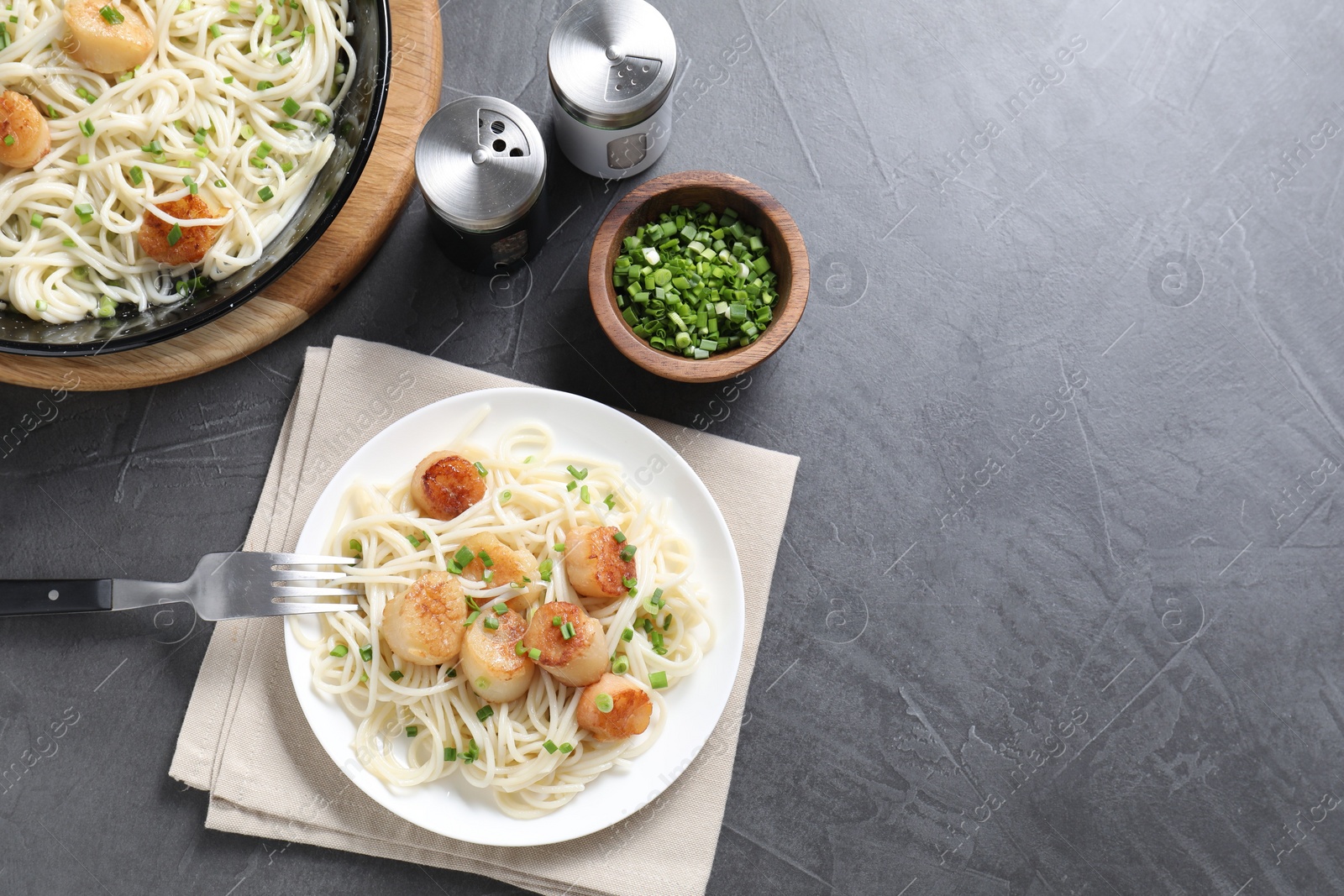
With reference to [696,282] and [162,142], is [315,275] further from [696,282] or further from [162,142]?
[696,282]

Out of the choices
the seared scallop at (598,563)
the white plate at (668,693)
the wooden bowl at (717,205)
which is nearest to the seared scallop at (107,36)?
the white plate at (668,693)

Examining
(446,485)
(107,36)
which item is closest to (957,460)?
(446,485)

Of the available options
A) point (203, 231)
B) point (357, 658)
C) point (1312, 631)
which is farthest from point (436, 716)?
point (1312, 631)

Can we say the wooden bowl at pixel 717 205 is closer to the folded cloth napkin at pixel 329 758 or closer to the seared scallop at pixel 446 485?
the folded cloth napkin at pixel 329 758

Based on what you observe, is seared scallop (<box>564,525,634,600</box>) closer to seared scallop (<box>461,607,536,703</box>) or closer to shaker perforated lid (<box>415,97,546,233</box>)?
seared scallop (<box>461,607,536,703</box>)

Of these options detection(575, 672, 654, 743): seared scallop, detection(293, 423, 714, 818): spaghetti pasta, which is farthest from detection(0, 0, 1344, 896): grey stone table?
detection(575, 672, 654, 743): seared scallop

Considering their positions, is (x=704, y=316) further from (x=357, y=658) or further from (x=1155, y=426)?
(x=1155, y=426)
